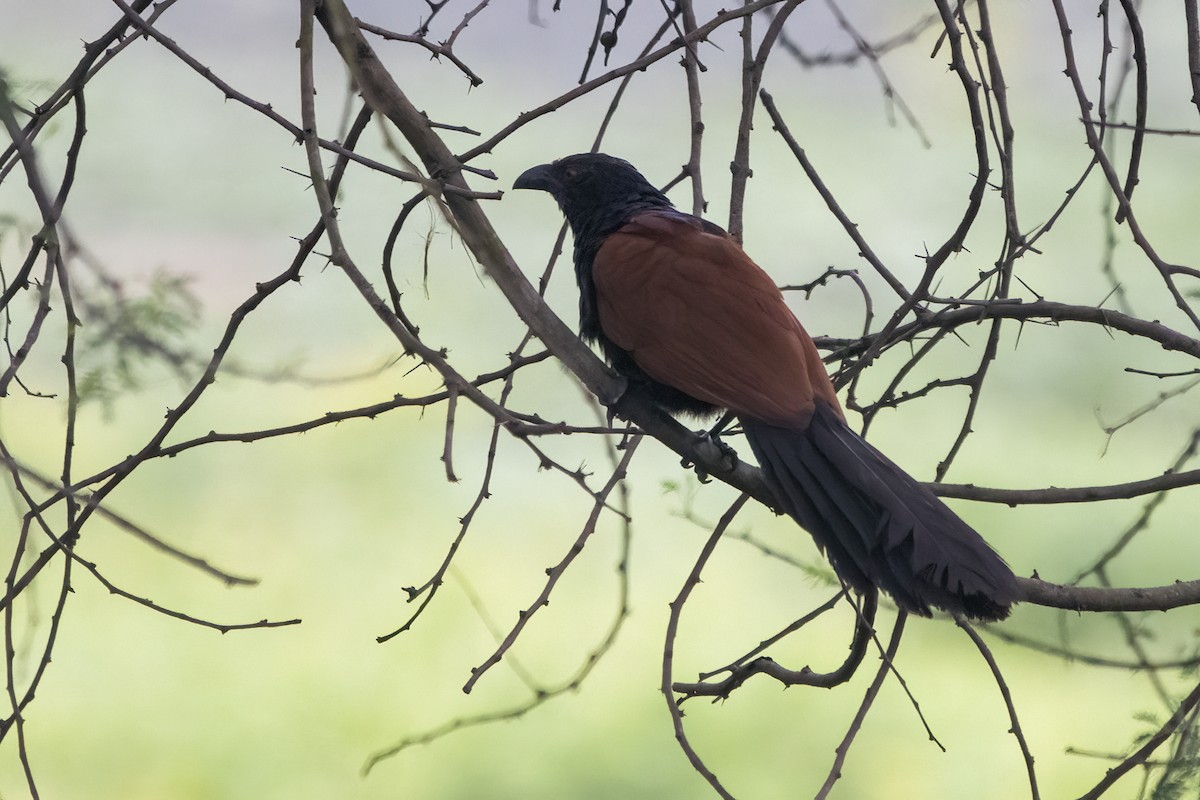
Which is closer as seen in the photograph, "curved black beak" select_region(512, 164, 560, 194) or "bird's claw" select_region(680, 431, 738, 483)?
"bird's claw" select_region(680, 431, 738, 483)

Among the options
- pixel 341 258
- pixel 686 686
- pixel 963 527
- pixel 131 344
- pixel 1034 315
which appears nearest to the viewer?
pixel 341 258

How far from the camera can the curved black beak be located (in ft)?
6.59

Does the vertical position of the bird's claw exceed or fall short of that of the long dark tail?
it exceeds it

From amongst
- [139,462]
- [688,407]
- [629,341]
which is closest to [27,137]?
[139,462]

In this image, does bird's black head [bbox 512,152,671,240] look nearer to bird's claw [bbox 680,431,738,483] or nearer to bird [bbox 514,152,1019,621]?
bird [bbox 514,152,1019,621]

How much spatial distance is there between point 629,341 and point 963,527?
1.81ft

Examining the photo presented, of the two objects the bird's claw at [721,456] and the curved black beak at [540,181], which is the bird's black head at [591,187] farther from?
the bird's claw at [721,456]

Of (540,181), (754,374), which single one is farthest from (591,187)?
(754,374)

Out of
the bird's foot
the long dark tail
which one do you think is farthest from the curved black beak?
the long dark tail

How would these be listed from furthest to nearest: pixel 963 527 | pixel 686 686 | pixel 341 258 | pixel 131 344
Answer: pixel 686 686 → pixel 131 344 → pixel 963 527 → pixel 341 258

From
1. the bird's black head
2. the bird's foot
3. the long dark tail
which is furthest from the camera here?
the bird's black head

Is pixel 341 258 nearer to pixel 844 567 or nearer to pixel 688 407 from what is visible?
pixel 844 567

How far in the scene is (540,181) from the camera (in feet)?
6.59

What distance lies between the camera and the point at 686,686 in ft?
4.98
